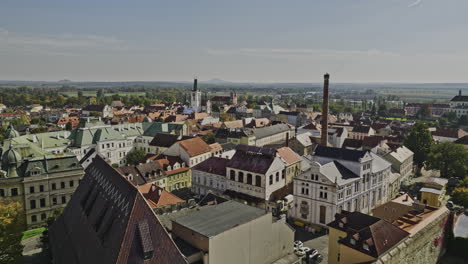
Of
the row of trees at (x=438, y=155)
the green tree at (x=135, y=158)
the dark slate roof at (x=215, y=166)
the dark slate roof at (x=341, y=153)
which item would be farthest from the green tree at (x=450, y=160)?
the green tree at (x=135, y=158)

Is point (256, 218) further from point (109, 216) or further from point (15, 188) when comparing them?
point (15, 188)

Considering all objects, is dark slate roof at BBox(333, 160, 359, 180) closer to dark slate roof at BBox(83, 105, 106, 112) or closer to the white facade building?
the white facade building

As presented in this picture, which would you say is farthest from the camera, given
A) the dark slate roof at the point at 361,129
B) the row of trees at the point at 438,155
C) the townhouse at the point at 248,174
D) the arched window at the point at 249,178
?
the dark slate roof at the point at 361,129

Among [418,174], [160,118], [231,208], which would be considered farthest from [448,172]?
[160,118]

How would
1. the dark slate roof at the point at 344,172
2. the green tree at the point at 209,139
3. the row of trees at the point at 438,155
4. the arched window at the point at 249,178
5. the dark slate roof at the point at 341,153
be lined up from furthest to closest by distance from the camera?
the green tree at the point at 209,139 → the row of trees at the point at 438,155 → the arched window at the point at 249,178 → the dark slate roof at the point at 341,153 → the dark slate roof at the point at 344,172

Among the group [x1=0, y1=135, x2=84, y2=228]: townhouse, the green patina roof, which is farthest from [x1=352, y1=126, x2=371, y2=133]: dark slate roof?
the green patina roof

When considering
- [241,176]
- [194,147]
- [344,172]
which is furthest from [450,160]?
[194,147]

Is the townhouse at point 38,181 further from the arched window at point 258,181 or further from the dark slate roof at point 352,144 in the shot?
the dark slate roof at point 352,144
